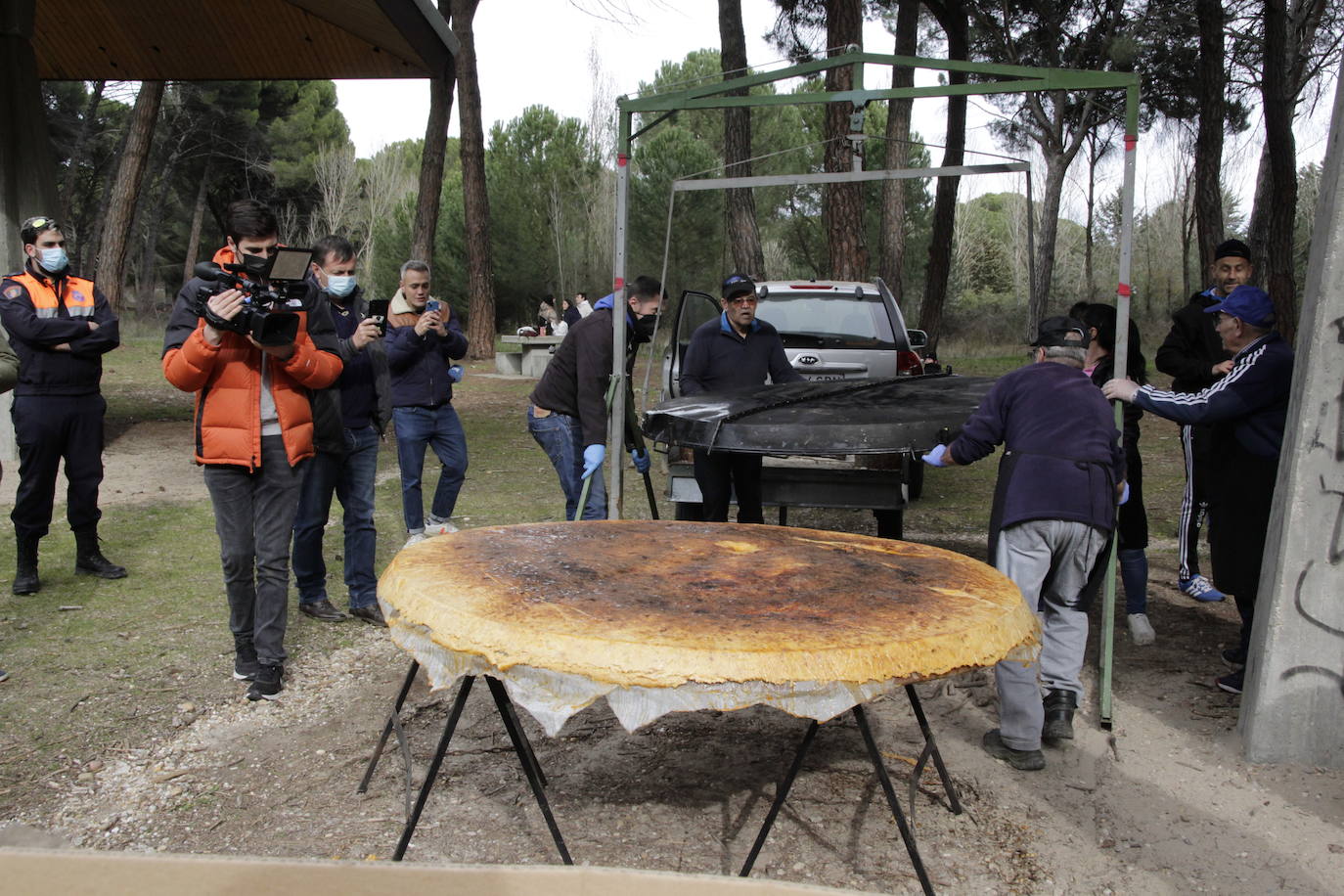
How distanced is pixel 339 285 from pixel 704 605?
317 cm

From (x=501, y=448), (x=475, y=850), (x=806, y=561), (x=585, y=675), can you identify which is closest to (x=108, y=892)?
(x=585, y=675)

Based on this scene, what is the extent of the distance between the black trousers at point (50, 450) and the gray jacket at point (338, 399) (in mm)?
1524

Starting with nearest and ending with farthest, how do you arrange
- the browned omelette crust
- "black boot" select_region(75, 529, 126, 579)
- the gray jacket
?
the browned omelette crust → the gray jacket → "black boot" select_region(75, 529, 126, 579)

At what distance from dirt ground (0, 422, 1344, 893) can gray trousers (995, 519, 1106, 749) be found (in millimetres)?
195

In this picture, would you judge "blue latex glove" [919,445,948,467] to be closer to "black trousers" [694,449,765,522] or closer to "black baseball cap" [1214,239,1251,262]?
"black trousers" [694,449,765,522]

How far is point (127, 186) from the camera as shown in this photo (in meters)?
17.2

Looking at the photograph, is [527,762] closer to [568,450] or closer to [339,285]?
[339,285]

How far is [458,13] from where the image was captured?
18.7 m

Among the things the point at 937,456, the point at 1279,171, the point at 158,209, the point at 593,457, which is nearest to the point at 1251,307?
the point at 937,456

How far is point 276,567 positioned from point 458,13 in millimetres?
16791

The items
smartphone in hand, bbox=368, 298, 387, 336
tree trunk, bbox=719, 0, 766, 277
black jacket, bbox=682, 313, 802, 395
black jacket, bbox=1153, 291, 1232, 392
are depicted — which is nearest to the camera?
smartphone in hand, bbox=368, 298, 387, 336

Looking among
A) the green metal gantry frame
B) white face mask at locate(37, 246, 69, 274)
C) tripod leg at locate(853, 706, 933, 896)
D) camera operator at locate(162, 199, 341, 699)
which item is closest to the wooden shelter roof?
white face mask at locate(37, 246, 69, 274)

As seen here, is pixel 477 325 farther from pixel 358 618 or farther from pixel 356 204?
pixel 356 204

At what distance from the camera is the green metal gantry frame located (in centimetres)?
426
